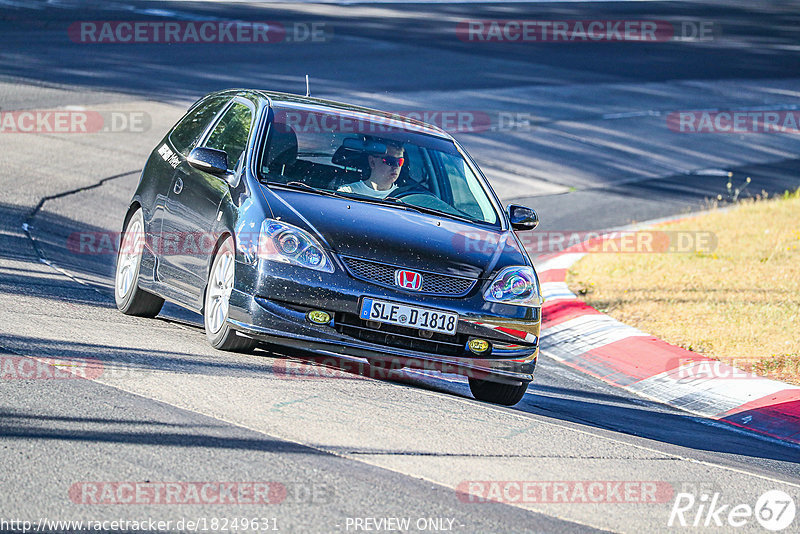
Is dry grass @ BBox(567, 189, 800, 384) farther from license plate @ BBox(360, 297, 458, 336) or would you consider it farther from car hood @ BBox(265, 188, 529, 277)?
license plate @ BBox(360, 297, 458, 336)

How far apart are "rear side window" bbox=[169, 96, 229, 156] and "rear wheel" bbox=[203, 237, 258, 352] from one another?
4.83ft

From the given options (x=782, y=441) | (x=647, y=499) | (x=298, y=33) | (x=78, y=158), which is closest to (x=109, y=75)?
(x=78, y=158)

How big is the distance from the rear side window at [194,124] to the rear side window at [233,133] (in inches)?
8.2

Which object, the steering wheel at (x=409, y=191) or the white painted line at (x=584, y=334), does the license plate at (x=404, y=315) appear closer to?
the steering wheel at (x=409, y=191)

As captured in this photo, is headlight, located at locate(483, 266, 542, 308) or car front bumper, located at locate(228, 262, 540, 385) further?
headlight, located at locate(483, 266, 542, 308)

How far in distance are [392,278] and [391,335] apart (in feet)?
1.10

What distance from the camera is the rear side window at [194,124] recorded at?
28.7 feet

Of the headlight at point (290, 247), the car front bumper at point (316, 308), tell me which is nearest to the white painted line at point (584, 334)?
the car front bumper at point (316, 308)

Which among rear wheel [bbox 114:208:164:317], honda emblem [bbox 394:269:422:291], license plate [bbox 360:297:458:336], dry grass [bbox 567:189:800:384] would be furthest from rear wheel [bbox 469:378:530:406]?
dry grass [bbox 567:189:800:384]

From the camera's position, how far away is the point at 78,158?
14898mm

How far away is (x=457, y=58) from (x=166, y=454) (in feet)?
74.0

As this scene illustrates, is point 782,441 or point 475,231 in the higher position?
point 475,231

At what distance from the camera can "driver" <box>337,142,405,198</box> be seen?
7.82 metres

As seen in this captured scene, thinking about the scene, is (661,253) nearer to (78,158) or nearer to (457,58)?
(78,158)
